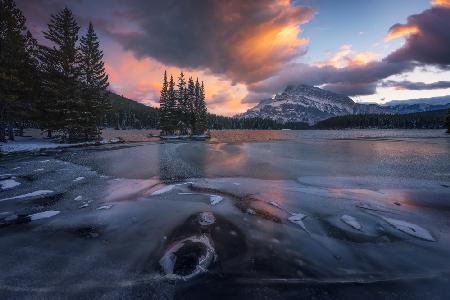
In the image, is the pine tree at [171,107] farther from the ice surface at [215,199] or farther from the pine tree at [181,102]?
the ice surface at [215,199]

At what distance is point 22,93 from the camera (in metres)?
29.9

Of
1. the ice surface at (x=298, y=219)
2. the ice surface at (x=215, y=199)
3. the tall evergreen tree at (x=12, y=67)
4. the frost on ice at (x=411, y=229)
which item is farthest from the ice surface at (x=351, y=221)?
the tall evergreen tree at (x=12, y=67)

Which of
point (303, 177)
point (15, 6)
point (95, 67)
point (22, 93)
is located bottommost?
point (303, 177)

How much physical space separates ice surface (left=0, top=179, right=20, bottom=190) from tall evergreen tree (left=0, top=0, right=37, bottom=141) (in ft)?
66.3

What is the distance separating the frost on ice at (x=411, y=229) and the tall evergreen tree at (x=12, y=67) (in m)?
34.7

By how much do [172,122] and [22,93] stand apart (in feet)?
128

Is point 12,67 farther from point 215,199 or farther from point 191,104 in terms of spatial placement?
point 191,104

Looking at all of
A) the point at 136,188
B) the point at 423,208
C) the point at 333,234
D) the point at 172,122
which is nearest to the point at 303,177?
the point at 423,208

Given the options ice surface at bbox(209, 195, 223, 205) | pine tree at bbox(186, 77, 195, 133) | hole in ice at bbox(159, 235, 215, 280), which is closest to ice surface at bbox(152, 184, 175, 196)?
ice surface at bbox(209, 195, 223, 205)

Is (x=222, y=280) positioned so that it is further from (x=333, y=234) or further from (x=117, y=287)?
(x=333, y=234)

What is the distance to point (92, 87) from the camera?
36188 millimetres

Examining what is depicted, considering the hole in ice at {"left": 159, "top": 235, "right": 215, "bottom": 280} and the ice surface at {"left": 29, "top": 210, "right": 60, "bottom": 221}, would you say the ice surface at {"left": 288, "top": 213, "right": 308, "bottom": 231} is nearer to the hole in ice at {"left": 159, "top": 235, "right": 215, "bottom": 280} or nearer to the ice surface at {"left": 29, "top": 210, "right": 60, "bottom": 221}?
the hole in ice at {"left": 159, "top": 235, "right": 215, "bottom": 280}

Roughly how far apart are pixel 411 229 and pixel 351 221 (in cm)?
150

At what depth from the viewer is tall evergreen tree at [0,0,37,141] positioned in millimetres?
25812
